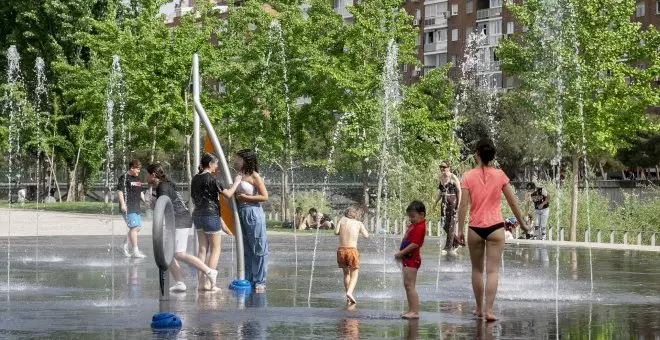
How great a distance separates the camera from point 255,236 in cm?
1543

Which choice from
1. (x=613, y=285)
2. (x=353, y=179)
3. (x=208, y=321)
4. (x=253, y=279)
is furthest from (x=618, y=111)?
(x=353, y=179)

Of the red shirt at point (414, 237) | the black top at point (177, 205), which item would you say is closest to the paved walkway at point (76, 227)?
the black top at point (177, 205)

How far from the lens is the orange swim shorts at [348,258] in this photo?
14.4 metres

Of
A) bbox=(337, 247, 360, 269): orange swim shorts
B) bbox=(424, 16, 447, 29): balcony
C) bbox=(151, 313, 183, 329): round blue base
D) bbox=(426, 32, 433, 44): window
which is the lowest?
bbox=(151, 313, 183, 329): round blue base

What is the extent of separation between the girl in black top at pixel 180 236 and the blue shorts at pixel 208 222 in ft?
1.18

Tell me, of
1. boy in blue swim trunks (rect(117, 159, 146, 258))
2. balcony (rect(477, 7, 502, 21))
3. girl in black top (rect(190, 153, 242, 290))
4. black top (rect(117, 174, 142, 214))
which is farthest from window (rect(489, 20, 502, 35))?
girl in black top (rect(190, 153, 242, 290))

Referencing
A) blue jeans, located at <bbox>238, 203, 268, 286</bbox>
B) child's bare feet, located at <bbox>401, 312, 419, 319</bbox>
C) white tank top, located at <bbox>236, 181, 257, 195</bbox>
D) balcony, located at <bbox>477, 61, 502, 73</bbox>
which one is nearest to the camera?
child's bare feet, located at <bbox>401, 312, 419, 319</bbox>

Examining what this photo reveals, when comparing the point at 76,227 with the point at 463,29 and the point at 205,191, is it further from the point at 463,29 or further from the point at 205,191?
the point at 463,29

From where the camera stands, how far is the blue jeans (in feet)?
50.5

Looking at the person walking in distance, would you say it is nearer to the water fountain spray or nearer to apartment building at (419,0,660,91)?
the water fountain spray

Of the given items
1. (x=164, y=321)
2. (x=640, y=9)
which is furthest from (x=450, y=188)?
(x=640, y=9)

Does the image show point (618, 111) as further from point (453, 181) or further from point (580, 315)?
point (580, 315)

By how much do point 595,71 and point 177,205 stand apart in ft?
94.1

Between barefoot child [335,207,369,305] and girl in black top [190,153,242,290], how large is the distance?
4.32 feet
